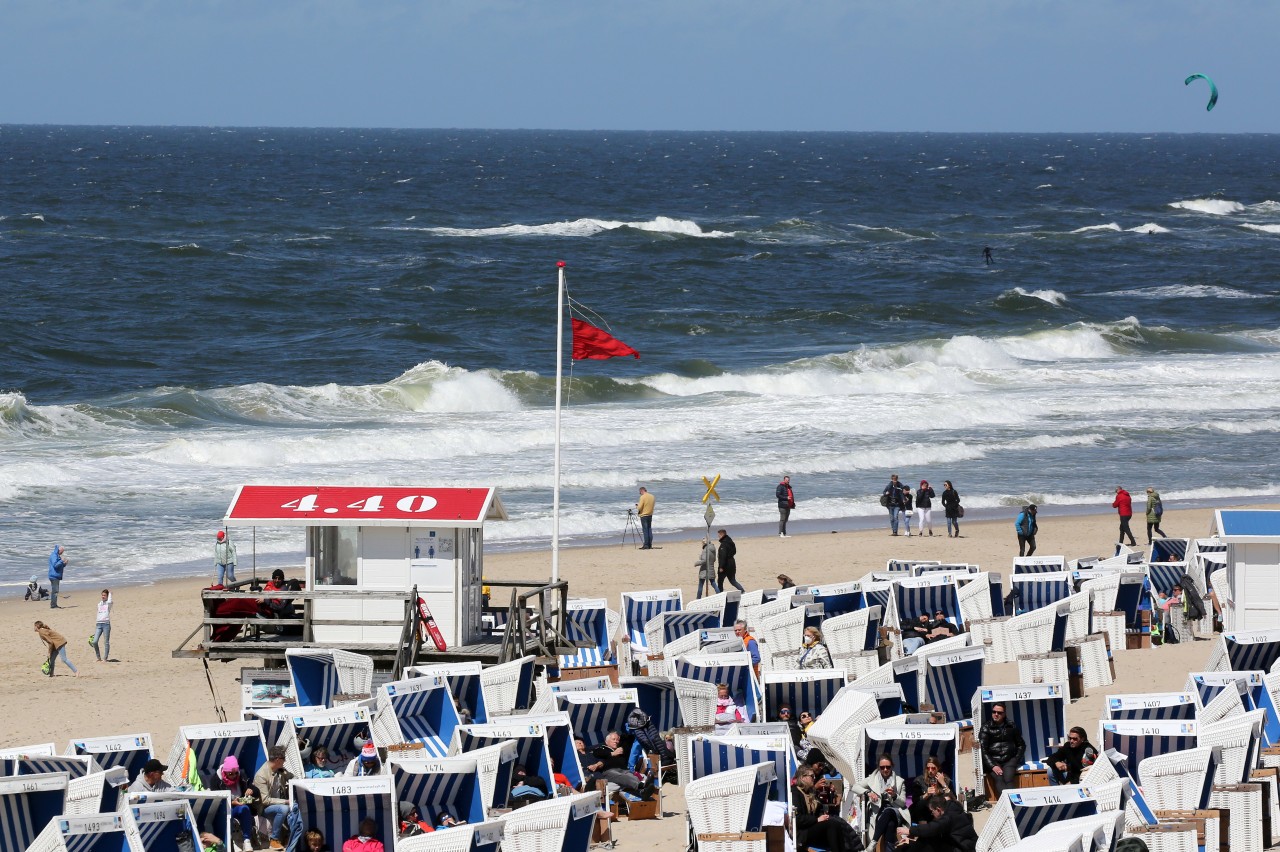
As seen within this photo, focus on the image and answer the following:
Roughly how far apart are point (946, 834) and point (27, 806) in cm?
585

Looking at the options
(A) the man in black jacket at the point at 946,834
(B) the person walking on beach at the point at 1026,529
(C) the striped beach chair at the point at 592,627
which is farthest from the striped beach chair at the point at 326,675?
(B) the person walking on beach at the point at 1026,529

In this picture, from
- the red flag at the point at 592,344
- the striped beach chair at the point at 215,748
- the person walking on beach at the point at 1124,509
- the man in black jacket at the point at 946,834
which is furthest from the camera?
the person walking on beach at the point at 1124,509

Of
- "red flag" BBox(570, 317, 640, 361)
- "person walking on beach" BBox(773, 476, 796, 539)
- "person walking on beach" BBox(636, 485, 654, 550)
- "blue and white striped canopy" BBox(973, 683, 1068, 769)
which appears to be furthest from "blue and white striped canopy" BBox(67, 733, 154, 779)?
"person walking on beach" BBox(773, 476, 796, 539)

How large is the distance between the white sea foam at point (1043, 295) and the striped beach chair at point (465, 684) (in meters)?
53.5

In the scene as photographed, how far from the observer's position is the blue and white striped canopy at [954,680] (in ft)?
46.8

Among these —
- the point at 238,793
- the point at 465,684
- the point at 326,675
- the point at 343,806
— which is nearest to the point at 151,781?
the point at 238,793

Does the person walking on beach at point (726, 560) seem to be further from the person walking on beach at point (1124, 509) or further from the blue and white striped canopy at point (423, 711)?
the blue and white striped canopy at point (423, 711)

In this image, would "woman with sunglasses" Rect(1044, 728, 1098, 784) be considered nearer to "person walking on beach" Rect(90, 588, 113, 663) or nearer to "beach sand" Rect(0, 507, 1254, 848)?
"beach sand" Rect(0, 507, 1254, 848)

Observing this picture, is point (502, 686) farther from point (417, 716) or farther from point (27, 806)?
point (27, 806)

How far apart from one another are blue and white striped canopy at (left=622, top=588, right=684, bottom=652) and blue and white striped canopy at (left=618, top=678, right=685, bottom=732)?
3.95 metres

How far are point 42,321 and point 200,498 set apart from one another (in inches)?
1034

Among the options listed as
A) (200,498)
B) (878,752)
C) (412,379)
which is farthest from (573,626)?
(412,379)

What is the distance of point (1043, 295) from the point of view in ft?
219

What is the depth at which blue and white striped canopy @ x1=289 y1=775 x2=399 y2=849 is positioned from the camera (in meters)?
10.9
